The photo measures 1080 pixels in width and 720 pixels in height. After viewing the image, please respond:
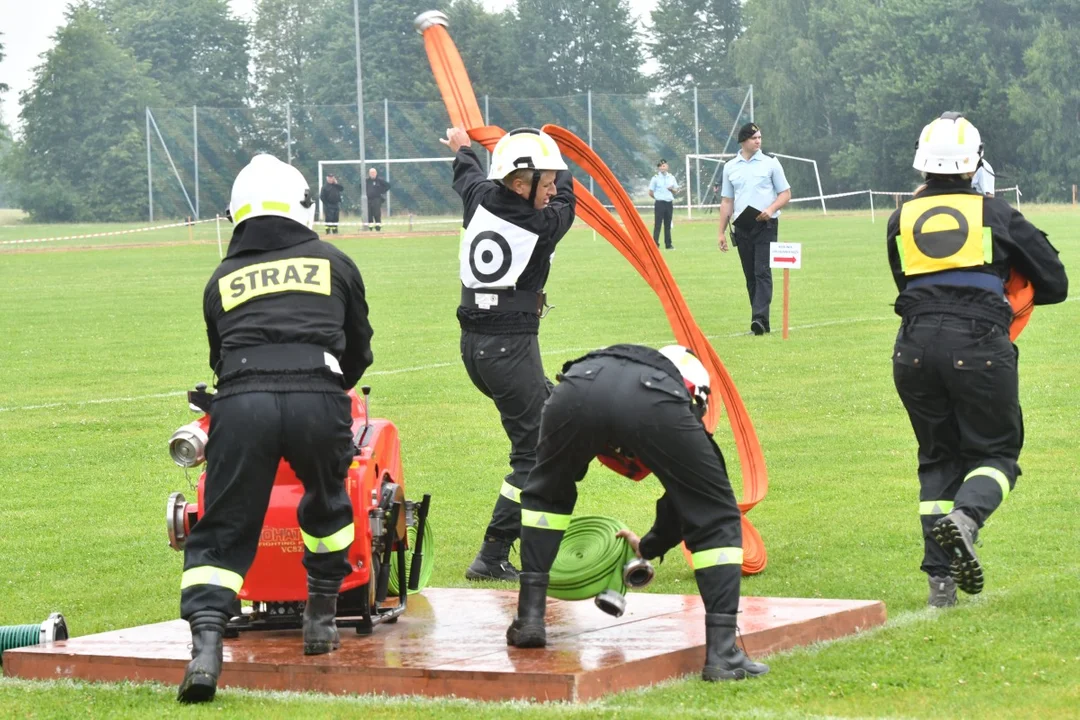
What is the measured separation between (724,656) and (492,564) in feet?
8.50

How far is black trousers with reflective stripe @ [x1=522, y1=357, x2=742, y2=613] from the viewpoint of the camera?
6.07 metres

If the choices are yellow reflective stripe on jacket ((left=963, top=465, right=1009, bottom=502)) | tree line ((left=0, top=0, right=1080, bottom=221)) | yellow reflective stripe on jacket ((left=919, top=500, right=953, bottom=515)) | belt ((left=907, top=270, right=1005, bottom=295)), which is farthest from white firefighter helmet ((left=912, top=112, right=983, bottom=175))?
tree line ((left=0, top=0, right=1080, bottom=221))

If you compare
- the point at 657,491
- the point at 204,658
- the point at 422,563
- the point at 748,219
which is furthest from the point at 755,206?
the point at 204,658

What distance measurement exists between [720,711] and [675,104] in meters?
54.8

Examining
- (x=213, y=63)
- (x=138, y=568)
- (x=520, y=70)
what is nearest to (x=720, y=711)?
(x=138, y=568)

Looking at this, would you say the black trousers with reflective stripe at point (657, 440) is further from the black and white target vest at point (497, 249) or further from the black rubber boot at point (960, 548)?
the black and white target vest at point (497, 249)

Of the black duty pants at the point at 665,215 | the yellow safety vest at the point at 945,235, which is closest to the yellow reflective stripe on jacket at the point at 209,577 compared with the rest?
the yellow safety vest at the point at 945,235

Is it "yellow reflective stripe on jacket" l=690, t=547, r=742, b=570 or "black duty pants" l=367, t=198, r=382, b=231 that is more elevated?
"black duty pants" l=367, t=198, r=382, b=231

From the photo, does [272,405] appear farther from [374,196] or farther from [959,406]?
[374,196]

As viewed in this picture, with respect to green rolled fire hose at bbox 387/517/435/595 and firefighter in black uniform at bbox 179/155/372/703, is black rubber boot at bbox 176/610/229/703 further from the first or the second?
green rolled fire hose at bbox 387/517/435/595

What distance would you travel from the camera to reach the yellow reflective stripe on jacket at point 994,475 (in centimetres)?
730

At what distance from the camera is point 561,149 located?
8.41 metres

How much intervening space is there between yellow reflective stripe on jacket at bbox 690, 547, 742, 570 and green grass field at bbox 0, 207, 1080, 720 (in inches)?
17.7

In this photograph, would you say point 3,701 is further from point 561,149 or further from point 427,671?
point 561,149
